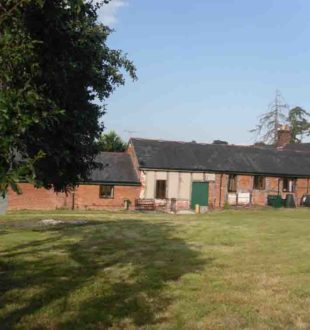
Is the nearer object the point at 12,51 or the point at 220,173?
the point at 12,51

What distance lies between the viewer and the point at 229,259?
13.2m

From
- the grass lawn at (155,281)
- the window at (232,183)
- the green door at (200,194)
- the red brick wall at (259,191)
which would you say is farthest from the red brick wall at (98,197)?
the grass lawn at (155,281)

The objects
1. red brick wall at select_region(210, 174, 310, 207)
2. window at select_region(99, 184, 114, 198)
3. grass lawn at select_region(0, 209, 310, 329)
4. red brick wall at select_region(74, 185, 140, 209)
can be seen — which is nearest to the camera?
grass lawn at select_region(0, 209, 310, 329)

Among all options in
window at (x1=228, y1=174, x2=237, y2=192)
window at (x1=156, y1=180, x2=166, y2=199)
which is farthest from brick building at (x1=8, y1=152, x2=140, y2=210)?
window at (x1=228, y1=174, x2=237, y2=192)

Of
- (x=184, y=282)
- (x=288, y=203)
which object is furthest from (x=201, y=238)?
(x=288, y=203)

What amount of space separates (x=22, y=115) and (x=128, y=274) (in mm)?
6843

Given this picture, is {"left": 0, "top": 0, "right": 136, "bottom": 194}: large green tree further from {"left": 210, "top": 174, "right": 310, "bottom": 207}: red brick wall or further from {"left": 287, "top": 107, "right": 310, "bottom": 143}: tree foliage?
{"left": 287, "top": 107, "right": 310, "bottom": 143}: tree foliage

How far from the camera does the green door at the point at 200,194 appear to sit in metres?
42.7

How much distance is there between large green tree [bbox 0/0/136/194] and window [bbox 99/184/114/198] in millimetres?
26006

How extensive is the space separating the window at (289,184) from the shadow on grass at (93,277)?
29.6m

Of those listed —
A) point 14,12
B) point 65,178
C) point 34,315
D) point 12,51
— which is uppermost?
point 14,12

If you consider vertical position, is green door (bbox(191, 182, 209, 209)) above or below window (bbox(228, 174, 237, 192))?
below

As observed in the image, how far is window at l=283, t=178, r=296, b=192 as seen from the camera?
46.0 m

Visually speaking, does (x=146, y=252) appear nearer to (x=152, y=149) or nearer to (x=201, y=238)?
(x=201, y=238)
